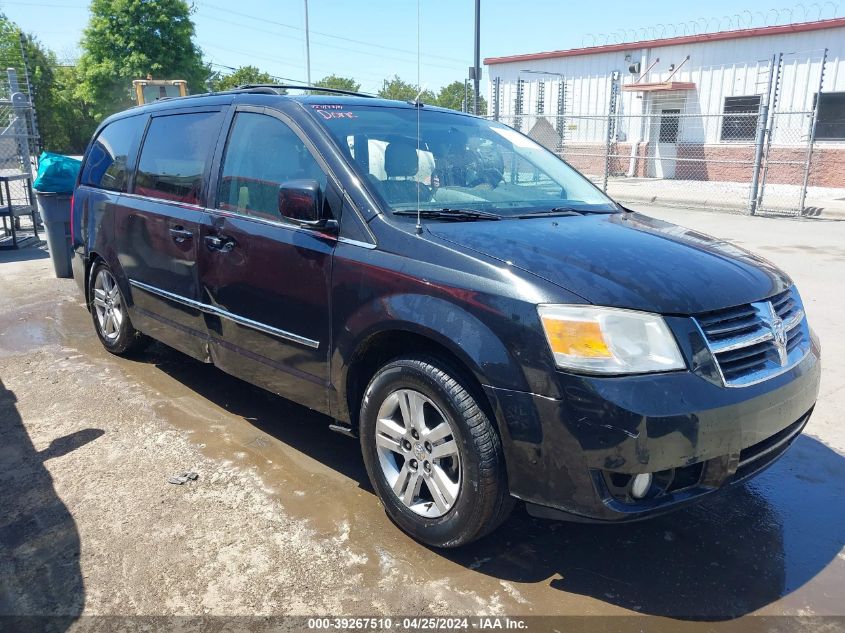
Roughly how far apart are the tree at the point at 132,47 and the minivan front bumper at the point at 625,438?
114ft

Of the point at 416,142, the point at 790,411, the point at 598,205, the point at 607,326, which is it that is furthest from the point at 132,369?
the point at 790,411

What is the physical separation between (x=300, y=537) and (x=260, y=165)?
6.36 ft

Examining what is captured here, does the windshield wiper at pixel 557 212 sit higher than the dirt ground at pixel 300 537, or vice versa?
the windshield wiper at pixel 557 212

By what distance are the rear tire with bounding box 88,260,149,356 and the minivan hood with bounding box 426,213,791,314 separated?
3121mm

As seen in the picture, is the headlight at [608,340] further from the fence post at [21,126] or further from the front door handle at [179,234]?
the fence post at [21,126]

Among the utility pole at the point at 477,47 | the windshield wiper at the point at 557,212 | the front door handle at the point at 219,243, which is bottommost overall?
the front door handle at the point at 219,243

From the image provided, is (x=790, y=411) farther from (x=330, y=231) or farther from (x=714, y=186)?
(x=714, y=186)

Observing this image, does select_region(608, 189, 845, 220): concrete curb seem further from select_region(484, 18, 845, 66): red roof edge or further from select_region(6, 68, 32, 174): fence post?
select_region(6, 68, 32, 174): fence post

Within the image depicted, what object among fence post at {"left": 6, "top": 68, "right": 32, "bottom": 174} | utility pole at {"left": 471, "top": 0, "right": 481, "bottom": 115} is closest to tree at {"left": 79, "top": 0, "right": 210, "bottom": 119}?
utility pole at {"left": 471, "top": 0, "right": 481, "bottom": 115}

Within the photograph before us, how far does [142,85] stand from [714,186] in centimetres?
1672

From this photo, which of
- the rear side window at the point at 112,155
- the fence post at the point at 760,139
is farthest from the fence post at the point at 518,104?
the rear side window at the point at 112,155

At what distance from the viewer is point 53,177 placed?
26.7 ft

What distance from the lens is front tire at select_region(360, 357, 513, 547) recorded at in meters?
2.57

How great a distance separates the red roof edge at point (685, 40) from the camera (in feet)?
65.7
